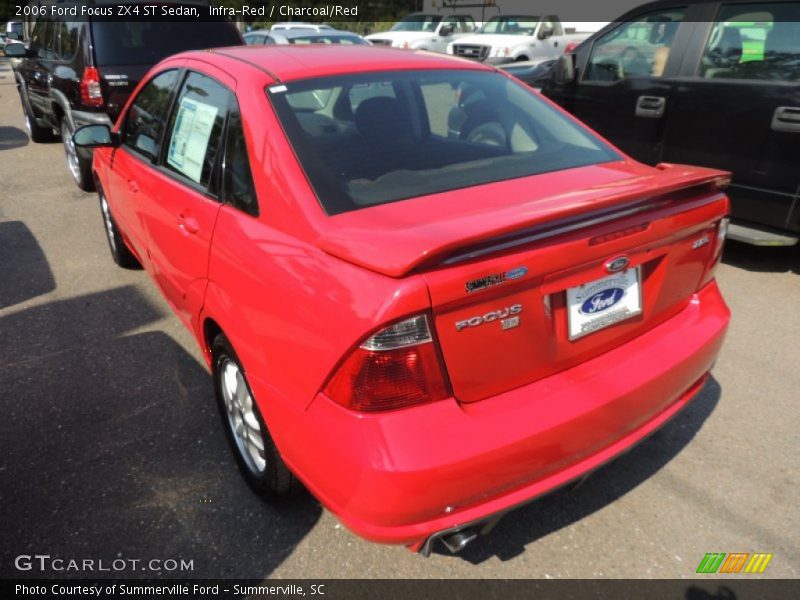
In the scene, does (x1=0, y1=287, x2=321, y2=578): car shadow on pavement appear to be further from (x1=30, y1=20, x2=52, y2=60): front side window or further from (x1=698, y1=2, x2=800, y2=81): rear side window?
(x1=30, y1=20, x2=52, y2=60): front side window

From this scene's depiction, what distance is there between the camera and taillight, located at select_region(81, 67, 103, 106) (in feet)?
19.7

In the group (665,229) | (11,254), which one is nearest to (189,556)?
(665,229)

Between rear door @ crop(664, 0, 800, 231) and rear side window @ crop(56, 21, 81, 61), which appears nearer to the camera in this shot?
rear door @ crop(664, 0, 800, 231)

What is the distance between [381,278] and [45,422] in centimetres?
229

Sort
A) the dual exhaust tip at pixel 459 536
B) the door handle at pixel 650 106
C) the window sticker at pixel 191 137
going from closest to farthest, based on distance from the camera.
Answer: the dual exhaust tip at pixel 459 536
the window sticker at pixel 191 137
the door handle at pixel 650 106

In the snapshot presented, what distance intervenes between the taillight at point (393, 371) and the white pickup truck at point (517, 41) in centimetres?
1638

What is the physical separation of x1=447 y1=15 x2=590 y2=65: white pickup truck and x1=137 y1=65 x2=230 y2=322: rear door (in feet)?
49.3

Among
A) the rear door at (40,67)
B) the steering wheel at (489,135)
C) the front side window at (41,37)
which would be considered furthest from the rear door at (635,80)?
the front side window at (41,37)

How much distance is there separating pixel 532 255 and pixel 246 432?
55.1 inches

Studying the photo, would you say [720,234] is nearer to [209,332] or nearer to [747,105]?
[209,332]

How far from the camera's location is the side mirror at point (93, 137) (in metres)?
3.66

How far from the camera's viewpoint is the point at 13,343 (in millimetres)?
3744

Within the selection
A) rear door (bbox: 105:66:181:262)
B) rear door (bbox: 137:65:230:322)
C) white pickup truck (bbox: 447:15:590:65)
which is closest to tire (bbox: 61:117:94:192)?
rear door (bbox: 105:66:181:262)

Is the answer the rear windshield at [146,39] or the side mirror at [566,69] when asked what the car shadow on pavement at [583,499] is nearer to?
the side mirror at [566,69]
